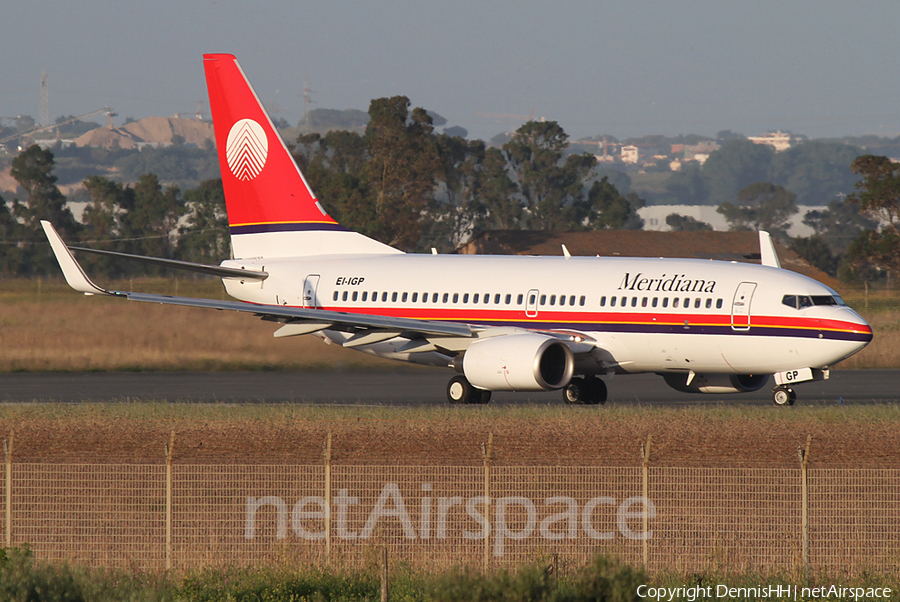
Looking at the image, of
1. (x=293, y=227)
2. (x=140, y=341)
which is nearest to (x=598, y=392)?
(x=293, y=227)

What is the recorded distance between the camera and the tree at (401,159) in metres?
101

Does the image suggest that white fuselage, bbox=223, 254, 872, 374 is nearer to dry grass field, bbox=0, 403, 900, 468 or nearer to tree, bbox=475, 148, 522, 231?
dry grass field, bbox=0, 403, 900, 468

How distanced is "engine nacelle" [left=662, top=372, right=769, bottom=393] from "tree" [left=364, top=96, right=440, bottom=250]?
228ft

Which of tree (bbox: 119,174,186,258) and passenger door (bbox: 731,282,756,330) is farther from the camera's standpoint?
tree (bbox: 119,174,186,258)

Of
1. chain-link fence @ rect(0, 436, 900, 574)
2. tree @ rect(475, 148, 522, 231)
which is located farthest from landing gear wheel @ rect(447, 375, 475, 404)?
tree @ rect(475, 148, 522, 231)

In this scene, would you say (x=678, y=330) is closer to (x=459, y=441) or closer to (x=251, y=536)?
(x=459, y=441)

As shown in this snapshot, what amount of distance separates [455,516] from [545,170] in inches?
4656

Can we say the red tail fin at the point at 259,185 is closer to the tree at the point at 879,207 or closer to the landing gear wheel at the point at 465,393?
the landing gear wheel at the point at 465,393

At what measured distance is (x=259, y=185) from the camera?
117 ft

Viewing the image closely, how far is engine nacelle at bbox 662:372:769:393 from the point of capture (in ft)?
97.8

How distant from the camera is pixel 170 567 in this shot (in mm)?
14227

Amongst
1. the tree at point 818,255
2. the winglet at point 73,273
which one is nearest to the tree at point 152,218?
the tree at point 818,255

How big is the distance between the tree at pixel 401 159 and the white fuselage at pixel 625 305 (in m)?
66.5

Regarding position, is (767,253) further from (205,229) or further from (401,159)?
(205,229)
